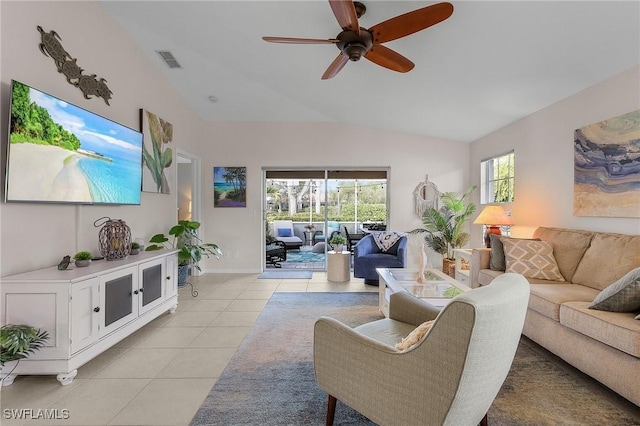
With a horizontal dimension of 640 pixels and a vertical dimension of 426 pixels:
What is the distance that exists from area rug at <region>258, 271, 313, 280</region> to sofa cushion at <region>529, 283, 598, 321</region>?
3356mm

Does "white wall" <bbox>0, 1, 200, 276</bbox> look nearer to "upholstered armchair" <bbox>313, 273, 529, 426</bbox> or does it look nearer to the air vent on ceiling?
the air vent on ceiling

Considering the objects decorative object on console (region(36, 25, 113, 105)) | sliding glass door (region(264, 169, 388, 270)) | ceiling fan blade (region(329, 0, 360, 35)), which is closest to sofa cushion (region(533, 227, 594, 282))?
ceiling fan blade (region(329, 0, 360, 35))

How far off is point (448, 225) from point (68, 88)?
521 centimetres

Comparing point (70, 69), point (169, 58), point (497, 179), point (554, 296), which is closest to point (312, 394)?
point (554, 296)

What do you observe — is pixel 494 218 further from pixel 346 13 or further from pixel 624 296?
pixel 346 13

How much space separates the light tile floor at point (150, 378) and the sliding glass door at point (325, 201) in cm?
282

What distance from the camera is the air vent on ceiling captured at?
3.91 metres

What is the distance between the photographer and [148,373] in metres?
2.27

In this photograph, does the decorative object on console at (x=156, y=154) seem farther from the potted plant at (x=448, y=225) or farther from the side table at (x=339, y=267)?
the potted plant at (x=448, y=225)

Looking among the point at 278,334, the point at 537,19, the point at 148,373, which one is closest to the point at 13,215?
the point at 148,373

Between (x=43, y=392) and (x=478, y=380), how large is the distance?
8.54 ft

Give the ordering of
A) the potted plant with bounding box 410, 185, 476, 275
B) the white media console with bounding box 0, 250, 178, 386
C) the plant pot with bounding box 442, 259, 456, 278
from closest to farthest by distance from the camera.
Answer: the white media console with bounding box 0, 250, 178, 386, the plant pot with bounding box 442, 259, 456, 278, the potted plant with bounding box 410, 185, 476, 275

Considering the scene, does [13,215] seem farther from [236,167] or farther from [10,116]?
[236,167]

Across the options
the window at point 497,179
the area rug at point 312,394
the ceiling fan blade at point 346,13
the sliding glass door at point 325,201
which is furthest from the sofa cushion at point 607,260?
the sliding glass door at point 325,201
